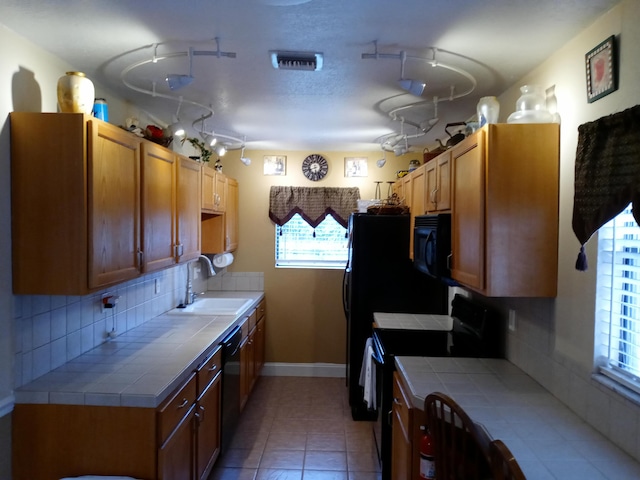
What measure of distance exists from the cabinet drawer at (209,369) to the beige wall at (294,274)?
186 centimetres

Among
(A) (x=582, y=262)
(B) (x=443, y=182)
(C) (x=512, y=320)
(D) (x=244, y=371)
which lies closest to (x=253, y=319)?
(D) (x=244, y=371)

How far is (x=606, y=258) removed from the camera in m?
1.52

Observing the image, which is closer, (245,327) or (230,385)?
(230,385)

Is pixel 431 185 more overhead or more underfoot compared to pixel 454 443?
more overhead

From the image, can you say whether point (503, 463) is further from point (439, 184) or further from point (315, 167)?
point (315, 167)

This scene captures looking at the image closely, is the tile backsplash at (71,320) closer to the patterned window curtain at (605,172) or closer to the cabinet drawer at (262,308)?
the cabinet drawer at (262,308)

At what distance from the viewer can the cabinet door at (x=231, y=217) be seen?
3965 mm

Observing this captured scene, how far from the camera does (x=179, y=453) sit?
194cm

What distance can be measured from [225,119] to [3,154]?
5.72 ft

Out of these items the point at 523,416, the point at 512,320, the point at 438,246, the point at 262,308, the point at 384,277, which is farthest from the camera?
the point at 262,308

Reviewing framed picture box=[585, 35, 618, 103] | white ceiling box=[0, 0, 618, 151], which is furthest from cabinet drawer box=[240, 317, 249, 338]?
framed picture box=[585, 35, 618, 103]

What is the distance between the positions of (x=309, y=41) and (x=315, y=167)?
2593 millimetres

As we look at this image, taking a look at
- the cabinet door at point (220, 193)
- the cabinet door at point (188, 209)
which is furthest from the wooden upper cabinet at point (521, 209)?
the cabinet door at point (220, 193)

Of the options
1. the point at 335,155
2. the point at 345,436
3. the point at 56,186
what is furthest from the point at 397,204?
the point at 56,186
